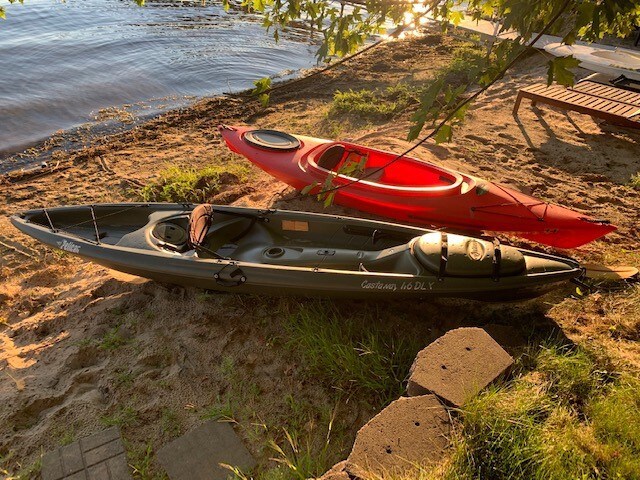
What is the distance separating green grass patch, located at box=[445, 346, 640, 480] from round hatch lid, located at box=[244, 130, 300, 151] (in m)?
3.98

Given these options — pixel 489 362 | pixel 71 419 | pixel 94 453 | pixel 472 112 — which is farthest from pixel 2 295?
pixel 472 112

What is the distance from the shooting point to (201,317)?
3.96m

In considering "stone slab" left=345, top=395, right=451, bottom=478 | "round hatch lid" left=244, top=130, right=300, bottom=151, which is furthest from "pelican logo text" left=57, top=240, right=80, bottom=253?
"stone slab" left=345, top=395, right=451, bottom=478

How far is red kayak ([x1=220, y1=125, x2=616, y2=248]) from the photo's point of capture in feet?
14.7

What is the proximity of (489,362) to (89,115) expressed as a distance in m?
9.41

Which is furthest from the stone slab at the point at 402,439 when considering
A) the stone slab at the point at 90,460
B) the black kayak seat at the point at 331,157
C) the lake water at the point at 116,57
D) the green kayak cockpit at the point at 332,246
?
the lake water at the point at 116,57

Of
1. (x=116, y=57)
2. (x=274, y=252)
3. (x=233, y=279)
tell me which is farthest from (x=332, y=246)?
(x=116, y=57)

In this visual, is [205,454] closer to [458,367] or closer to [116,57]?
[458,367]

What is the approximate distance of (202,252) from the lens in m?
4.17

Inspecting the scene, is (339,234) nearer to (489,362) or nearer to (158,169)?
(489,362)

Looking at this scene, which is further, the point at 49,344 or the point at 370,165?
the point at 370,165

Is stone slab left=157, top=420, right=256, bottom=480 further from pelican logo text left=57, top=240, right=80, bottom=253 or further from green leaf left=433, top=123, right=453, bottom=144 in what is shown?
pelican logo text left=57, top=240, right=80, bottom=253

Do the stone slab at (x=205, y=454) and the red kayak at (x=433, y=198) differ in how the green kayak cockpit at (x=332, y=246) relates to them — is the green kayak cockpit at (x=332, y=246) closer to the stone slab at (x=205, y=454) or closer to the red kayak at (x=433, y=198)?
the red kayak at (x=433, y=198)

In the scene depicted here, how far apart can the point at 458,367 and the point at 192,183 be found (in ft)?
15.8
